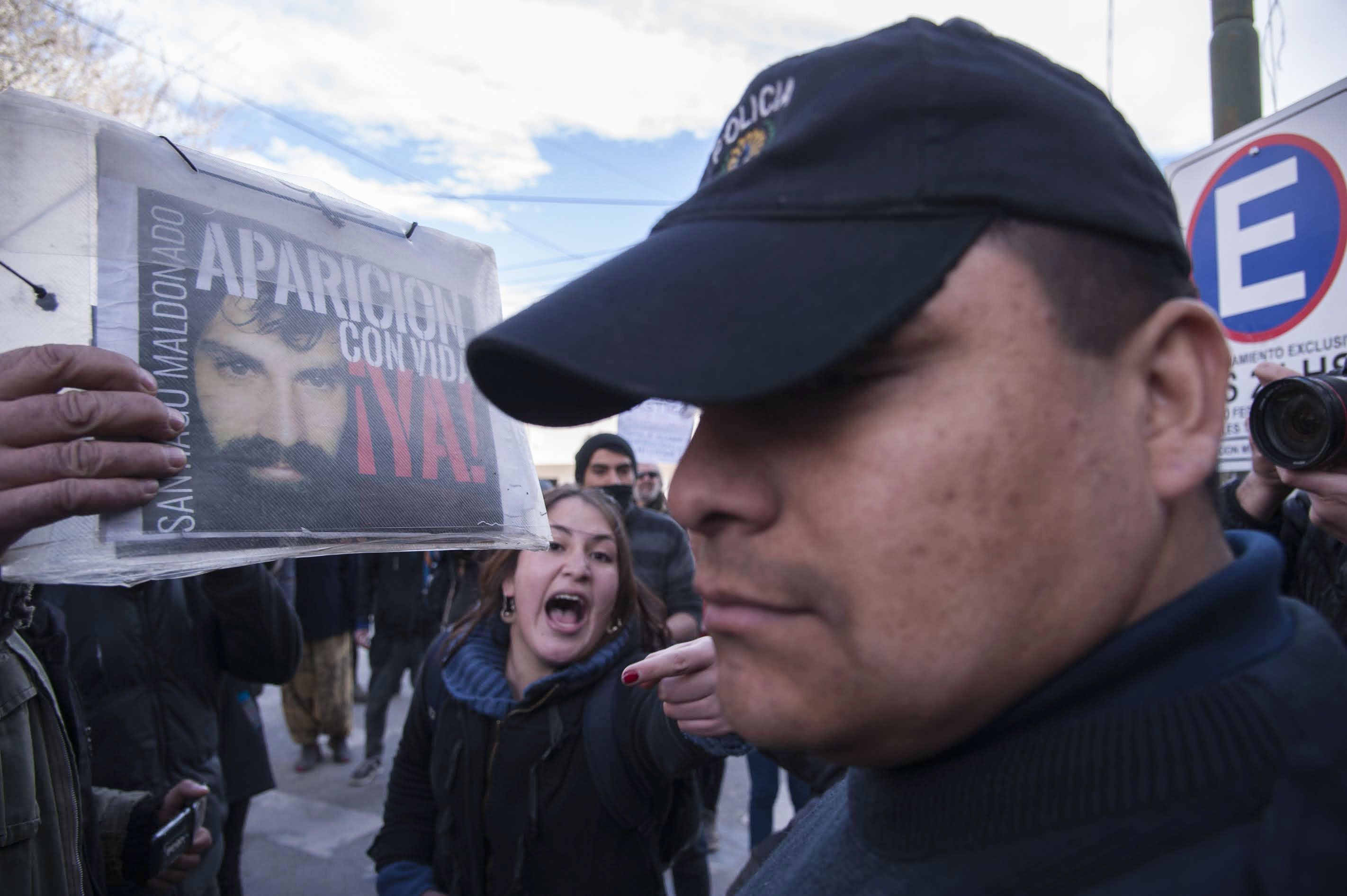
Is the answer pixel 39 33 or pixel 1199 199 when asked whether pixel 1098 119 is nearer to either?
pixel 1199 199

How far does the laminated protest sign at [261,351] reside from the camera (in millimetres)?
1103

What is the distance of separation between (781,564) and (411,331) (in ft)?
3.08

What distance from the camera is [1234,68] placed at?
12.4 ft

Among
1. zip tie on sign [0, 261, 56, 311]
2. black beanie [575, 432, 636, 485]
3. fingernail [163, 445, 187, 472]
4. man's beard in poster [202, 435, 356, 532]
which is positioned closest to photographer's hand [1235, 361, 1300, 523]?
man's beard in poster [202, 435, 356, 532]

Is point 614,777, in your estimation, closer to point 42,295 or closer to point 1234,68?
point 42,295

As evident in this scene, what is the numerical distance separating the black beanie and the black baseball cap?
4108 mm

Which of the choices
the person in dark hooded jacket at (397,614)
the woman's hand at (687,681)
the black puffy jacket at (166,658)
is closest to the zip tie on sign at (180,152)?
the woman's hand at (687,681)

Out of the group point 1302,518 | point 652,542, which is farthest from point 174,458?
point 652,542

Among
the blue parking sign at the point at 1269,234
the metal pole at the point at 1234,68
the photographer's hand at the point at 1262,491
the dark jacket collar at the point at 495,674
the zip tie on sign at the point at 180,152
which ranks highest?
the metal pole at the point at 1234,68

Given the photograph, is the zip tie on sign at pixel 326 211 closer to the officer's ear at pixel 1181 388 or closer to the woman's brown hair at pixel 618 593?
the officer's ear at pixel 1181 388

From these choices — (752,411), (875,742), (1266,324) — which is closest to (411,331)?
(752,411)

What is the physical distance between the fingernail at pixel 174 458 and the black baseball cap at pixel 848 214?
58 centimetres

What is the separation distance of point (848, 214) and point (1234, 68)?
4.24 m

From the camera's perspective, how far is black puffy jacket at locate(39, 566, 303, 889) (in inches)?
99.3
